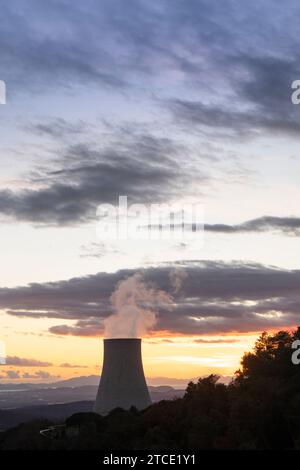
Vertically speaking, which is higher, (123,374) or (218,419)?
(123,374)

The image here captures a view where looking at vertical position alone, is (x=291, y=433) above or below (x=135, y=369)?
below

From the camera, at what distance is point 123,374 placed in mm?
51844

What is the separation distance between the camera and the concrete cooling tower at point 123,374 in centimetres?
5188

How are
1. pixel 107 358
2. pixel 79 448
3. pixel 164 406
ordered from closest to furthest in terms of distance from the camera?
1. pixel 79 448
2. pixel 164 406
3. pixel 107 358

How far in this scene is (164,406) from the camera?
4912 cm

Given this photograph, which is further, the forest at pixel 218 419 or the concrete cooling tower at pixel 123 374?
the concrete cooling tower at pixel 123 374

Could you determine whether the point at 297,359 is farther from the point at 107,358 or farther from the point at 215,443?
the point at 107,358

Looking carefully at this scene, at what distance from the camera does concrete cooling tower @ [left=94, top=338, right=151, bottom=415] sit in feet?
170

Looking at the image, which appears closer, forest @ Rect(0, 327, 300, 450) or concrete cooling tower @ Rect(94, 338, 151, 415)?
forest @ Rect(0, 327, 300, 450)

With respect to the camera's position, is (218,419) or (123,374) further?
(123,374)
